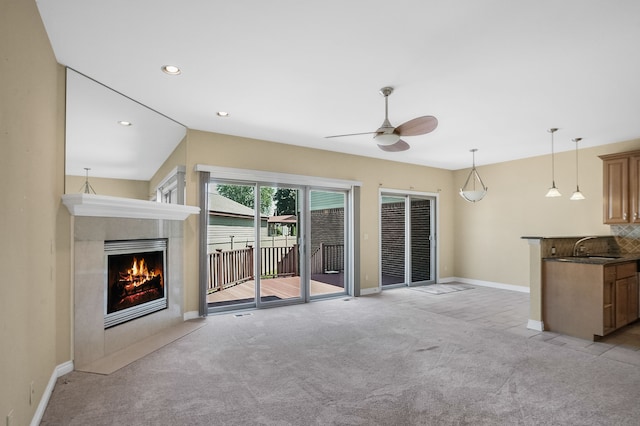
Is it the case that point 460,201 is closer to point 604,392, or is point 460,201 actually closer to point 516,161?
point 516,161

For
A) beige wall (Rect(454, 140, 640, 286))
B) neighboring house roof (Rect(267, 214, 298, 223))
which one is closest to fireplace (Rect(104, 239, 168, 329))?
neighboring house roof (Rect(267, 214, 298, 223))

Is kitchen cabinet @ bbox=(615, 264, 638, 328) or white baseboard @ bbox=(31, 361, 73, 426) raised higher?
kitchen cabinet @ bbox=(615, 264, 638, 328)

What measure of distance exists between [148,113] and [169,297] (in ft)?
7.79

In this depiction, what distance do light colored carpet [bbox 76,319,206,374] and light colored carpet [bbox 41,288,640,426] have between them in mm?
104

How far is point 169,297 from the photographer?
4453 millimetres

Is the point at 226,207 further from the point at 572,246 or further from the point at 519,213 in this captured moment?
the point at 519,213

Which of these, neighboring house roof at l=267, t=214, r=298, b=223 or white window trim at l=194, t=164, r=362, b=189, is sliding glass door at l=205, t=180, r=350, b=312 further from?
white window trim at l=194, t=164, r=362, b=189

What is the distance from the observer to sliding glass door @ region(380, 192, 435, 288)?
7430mm

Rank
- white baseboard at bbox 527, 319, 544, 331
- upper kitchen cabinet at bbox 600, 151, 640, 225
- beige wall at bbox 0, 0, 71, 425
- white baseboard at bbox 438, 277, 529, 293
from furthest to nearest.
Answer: white baseboard at bbox 438, 277, 529, 293 → upper kitchen cabinet at bbox 600, 151, 640, 225 → white baseboard at bbox 527, 319, 544, 331 → beige wall at bbox 0, 0, 71, 425

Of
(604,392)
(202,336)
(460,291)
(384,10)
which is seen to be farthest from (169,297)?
(460,291)

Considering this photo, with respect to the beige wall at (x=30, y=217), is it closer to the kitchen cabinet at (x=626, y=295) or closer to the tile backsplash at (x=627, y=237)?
the kitchen cabinet at (x=626, y=295)

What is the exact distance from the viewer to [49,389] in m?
2.65

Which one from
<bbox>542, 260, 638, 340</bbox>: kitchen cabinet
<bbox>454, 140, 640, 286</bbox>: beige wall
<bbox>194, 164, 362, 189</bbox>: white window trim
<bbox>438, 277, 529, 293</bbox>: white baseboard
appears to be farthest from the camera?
<bbox>438, 277, 529, 293</bbox>: white baseboard

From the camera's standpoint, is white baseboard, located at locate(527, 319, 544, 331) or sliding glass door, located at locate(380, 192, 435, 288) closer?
white baseboard, located at locate(527, 319, 544, 331)
